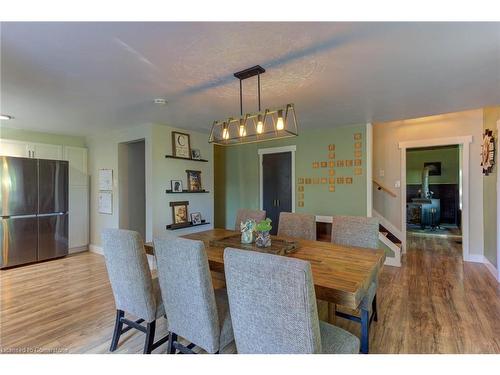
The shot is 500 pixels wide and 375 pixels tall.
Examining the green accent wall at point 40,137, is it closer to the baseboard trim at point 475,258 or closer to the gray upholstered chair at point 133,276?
the gray upholstered chair at point 133,276

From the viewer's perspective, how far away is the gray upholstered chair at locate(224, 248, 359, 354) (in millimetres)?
1084

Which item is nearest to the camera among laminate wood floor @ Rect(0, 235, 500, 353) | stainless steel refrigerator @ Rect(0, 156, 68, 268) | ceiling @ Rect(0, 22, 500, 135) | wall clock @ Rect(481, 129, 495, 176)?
ceiling @ Rect(0, 22, 500, 135)

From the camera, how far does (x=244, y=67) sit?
6.77ft

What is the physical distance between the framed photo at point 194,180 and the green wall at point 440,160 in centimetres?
662

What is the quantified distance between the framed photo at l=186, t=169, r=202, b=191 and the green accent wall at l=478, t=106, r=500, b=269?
4.45m

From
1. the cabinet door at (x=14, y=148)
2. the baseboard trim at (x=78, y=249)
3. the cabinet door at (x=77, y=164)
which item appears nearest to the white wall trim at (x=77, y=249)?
the baseboard trim at (x=78, y=249)

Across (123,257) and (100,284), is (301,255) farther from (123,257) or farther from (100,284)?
(100,284)

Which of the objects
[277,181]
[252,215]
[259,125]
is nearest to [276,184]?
[277,181]

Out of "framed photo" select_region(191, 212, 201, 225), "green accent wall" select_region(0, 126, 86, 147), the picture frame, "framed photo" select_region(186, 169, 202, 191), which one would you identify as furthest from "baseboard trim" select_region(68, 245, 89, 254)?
the picture frame

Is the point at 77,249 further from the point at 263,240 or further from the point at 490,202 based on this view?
the point at 490,202

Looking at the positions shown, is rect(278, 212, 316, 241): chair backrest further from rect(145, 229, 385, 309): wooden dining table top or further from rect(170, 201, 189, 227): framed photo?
rect(170, 201, 189, 227): framed photo

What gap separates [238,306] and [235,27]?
157 centimetres

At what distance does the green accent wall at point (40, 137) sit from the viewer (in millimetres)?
4207
